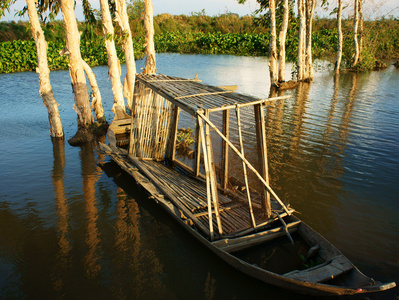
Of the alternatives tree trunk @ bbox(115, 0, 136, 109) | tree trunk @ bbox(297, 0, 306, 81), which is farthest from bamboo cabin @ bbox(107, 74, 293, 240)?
tree trunk @ bbox(297, 0, 306, 81)

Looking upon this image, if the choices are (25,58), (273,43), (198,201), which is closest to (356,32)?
(273,43)

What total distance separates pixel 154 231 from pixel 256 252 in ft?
6.52

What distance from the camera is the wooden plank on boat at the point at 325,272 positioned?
163 inches

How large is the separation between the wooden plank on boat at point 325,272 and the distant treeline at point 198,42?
12.2 metres

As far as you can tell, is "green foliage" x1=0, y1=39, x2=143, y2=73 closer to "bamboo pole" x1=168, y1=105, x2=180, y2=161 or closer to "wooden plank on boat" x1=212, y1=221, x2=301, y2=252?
"bamboo pole" x1=168, y1=105, x2=180, y2=161

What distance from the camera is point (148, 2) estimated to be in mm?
11891

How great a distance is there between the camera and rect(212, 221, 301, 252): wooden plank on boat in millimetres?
4949

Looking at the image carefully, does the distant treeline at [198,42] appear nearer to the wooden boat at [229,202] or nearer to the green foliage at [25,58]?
the green foliage at [25,58]

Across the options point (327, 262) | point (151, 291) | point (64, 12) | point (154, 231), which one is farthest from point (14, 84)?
point (327, 262)

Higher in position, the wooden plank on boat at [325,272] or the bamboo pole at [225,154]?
the bamboo pole at [225,154]

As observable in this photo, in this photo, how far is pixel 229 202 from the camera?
645 centimetres

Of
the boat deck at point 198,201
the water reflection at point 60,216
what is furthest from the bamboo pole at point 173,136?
the water reflection at point 60,216

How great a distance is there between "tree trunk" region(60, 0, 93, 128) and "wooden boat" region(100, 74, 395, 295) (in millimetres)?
2931

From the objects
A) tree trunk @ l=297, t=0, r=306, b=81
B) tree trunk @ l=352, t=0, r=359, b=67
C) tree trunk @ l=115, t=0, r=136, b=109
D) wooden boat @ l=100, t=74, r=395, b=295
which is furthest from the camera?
tree trunk @ l=352, t=0, r=359, b=67
